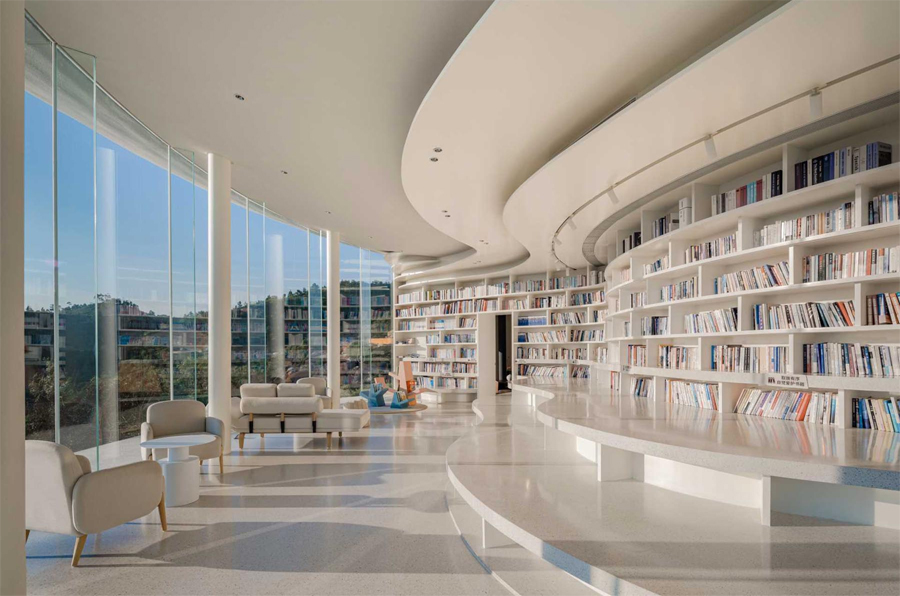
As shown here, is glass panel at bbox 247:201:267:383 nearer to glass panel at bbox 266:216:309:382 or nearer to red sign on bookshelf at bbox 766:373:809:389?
glass panel at bbox 266:216:309:382

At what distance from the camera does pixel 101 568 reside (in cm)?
345

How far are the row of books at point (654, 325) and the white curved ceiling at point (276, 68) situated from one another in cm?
347

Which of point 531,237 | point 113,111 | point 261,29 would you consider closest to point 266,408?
point 113,111

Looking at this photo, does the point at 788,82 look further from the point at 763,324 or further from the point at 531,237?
the point at 531,237

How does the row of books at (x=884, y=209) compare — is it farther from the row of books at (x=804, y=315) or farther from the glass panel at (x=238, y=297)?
the glass panel at (x=238, y=297)

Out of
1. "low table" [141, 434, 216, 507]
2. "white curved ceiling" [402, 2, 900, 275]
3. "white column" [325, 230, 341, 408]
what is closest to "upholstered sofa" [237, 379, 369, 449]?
"low table" [141, 434, 216, 507]

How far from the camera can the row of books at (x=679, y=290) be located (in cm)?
507

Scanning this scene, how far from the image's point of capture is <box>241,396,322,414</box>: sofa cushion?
24.4 ft

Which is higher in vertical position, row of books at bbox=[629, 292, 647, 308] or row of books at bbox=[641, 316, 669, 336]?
row of books at bbox=[629, 292, 647, 308]

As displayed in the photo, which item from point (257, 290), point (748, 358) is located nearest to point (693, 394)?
point (748, 358)

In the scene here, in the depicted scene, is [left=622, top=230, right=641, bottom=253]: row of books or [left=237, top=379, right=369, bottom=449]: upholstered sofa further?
[left=237, top=379, right=369, bottom=449]: upholstered sofa

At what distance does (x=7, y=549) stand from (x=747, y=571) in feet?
9.25

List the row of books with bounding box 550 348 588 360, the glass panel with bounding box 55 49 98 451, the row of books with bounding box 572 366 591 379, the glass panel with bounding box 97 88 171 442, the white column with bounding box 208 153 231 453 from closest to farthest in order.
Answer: the glass panel with bounding box 55 49 98 451 < the glass panel with bounding box 97 88 171 442 < the white column with bounding box 208 153 231 453 < the row of books with bounding box 572 366 591 379 < the row of books with bounding box 550 348 588 360

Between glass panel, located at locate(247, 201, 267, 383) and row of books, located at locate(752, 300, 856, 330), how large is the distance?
8.10 m
